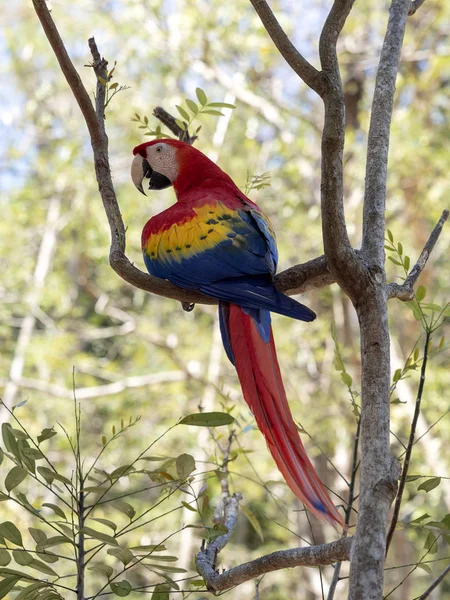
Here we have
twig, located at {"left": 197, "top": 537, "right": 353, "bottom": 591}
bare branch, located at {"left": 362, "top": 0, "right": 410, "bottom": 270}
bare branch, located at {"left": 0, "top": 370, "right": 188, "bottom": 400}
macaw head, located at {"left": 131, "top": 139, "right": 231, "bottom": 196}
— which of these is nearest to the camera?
twig, located at {"left": 197, "top": 537, "right": 353, "bottom": 591}

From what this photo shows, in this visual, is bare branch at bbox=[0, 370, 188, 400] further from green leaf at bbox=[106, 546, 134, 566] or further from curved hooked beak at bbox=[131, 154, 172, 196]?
green leaf at bbox=[106, 546, 134, 566]

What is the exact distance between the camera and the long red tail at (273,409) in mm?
753

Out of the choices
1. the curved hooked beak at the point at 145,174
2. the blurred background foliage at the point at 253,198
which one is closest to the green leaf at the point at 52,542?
the curved hooked beak at the point at 145,174

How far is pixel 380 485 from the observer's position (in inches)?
22.1

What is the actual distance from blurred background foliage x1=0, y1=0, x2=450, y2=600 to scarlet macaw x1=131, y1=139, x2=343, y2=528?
209cm

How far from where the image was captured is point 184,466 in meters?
0.78

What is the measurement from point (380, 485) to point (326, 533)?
3.54m

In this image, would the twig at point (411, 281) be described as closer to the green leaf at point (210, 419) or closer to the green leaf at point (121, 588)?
the green leaf at point (210, 419)

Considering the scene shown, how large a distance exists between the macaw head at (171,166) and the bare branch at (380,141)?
1.89ft

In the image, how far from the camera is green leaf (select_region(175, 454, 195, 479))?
77 cm

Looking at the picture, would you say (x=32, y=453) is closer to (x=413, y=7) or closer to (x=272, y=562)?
(x=272, y=562)

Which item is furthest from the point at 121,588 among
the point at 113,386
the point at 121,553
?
the point at 113,386

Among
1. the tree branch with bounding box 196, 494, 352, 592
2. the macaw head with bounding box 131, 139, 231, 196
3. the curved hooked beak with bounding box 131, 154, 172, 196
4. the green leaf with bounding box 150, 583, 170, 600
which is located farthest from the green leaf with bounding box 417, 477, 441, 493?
the curved hooked beak with bounding box 131, 154, 172, 196

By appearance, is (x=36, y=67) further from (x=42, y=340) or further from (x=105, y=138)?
(x=105, y=138)
